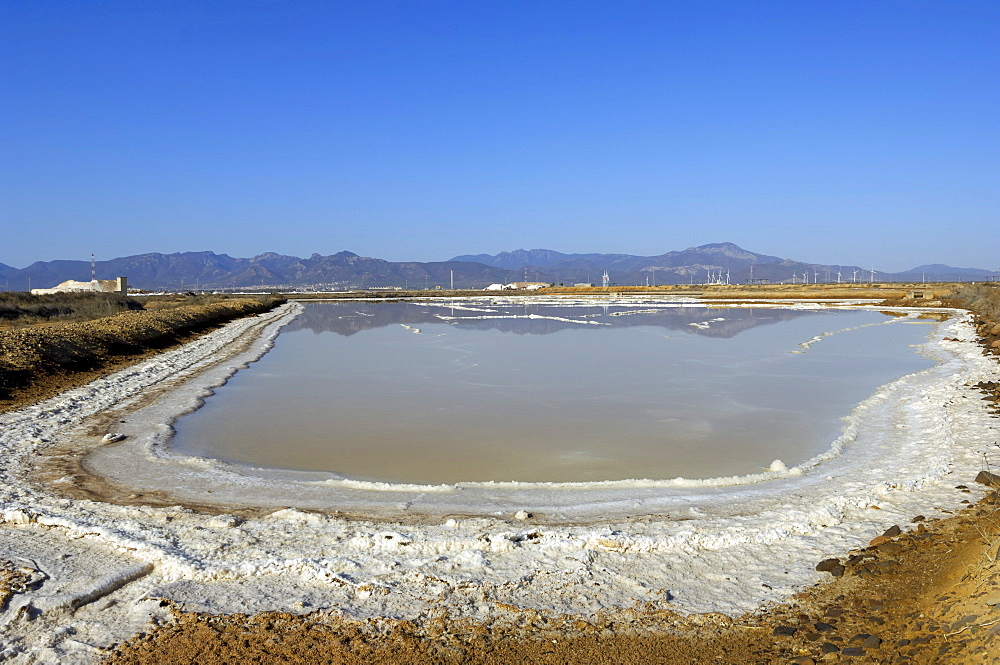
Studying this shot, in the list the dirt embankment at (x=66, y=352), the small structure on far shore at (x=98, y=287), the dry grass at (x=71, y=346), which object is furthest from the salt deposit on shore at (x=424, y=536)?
the small structure on far shore at (x=98, y=287)

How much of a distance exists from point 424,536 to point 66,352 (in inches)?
583

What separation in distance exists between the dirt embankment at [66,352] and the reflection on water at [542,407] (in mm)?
3356

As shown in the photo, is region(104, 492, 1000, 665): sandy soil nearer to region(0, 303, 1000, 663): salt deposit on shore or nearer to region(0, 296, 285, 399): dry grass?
region(0, 303, 1000, 663): salt deposit on shore

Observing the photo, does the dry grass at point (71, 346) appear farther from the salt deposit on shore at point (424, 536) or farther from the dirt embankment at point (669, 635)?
the dirt embankment at point (669, 635)

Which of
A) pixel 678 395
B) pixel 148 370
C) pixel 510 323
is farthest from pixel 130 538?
pixel 510 323

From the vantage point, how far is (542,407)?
37.7 feet

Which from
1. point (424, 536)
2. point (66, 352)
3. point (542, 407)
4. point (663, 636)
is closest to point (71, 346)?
point (66, 352)

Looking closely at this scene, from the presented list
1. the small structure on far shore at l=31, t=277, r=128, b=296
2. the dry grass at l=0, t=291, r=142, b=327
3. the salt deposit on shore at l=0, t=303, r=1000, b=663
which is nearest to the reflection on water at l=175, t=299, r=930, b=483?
the salt deposit on shore at l=0, t=303, r=1000, b=663

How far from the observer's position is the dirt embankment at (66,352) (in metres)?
13.5

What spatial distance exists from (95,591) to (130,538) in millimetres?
918

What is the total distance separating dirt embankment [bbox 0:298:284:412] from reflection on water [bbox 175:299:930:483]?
132 inches

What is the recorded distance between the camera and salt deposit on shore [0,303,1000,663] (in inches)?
178

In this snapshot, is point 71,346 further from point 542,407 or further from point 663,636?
point 663,636

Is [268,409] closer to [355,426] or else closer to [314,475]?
[355,426]
